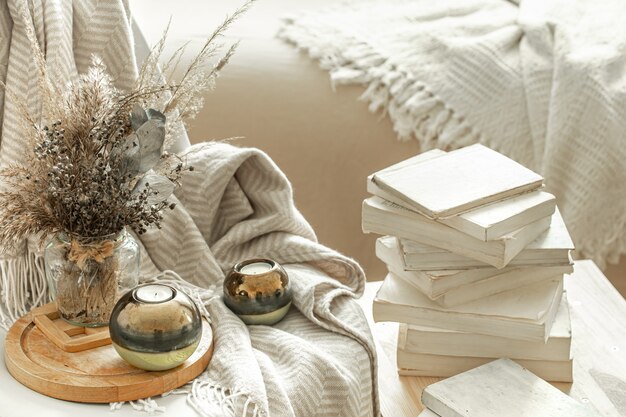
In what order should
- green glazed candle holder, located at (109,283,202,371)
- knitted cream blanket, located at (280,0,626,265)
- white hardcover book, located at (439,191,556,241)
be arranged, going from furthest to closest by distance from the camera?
knitted cream blanket, located at (280,0,626,265), white hardcover book, located at (439,191,556,241), green glazed candle holder, located at (109,283,202,371)

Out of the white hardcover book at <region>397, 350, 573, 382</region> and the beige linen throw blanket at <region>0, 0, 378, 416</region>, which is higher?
the beige linen throw blanket at <region>0, 0, 378, 416</region>

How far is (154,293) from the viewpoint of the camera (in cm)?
96

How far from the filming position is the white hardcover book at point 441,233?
105 centimetres

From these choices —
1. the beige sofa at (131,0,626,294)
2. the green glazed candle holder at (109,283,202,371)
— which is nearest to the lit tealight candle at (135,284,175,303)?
the green glazed candle holder at (109,283,202,371)

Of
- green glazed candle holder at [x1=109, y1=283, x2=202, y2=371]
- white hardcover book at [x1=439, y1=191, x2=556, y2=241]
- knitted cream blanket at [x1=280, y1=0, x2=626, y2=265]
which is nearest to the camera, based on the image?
green glazed candle holder at [x1=109, y1=283, x2=202, y2=371]

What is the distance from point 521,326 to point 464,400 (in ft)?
0.39

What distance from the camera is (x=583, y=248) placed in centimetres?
177

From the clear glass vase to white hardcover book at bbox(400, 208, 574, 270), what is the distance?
31cm

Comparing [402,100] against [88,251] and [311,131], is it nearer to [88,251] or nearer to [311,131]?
[311,131]

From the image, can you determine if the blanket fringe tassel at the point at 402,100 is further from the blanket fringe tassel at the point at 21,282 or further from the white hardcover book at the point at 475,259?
the blanket fringe tassel at the point at 21,282

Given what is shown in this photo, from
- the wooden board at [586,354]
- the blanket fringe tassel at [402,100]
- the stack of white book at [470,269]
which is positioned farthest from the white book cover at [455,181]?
the blanket fringe tassel at [402,100]

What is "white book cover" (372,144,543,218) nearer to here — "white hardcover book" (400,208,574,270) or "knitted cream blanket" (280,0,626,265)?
"white hardcover book" (400,208,574,270)

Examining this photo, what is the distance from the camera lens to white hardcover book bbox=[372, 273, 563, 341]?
1084 mm

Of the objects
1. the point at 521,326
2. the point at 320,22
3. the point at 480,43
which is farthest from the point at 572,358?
the point at 320,22
